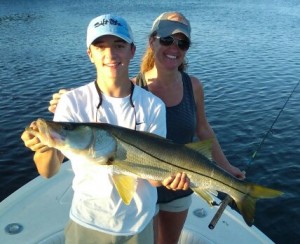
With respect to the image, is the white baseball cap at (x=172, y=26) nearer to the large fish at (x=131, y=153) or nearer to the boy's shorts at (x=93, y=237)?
the large fish at (x=131, y=153)

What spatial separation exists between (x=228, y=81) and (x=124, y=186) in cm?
1632

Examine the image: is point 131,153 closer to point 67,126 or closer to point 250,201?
point 67,126

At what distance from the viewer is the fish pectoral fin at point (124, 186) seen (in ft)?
9.89

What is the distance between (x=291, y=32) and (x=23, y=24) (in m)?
25.9

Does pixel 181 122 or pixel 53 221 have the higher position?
pixel 181 122

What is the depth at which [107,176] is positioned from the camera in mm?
3148

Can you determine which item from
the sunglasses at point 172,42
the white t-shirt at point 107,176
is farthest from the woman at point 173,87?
the white t-shirt at point 107,176

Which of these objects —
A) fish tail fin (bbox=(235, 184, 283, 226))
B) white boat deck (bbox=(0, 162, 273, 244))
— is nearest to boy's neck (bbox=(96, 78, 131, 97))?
fish tail fin (bbox=(235, 184, 283, 226))

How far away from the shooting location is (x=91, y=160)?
9.93ft

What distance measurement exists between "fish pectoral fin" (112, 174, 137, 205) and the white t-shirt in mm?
112

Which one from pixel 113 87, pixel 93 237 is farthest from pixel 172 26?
pixel 93 237

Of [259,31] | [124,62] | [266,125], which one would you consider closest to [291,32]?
[259,31]

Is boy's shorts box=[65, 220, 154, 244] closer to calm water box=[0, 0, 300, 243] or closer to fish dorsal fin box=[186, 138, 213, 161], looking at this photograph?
fish dorsal fin box=[186, 138, 213, 161]

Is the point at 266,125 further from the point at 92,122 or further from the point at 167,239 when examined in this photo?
the point at 92,122
